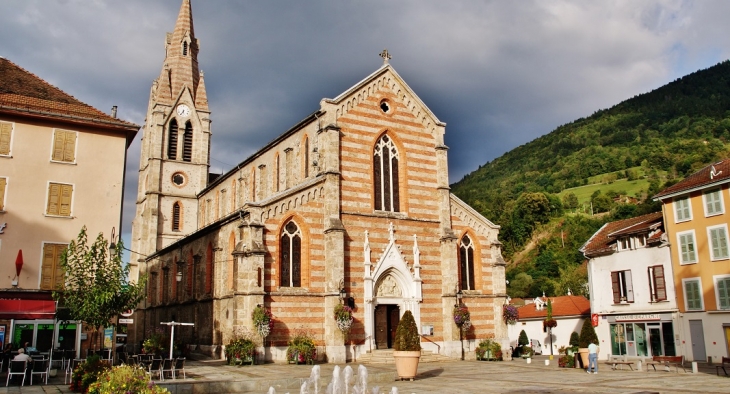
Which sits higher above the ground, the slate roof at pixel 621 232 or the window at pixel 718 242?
the slate roof at pixel 621 232

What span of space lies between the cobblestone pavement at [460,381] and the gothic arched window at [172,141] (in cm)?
2937

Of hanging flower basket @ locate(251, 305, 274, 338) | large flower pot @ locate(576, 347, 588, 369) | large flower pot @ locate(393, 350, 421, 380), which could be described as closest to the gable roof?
hanging flower basket @ locate(251, 305, 274, 338)

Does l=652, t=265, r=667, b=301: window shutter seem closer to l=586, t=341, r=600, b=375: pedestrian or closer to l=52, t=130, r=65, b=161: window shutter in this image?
l=586, t=341, r=600, b=375: pedestrian

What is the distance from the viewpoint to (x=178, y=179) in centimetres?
5325

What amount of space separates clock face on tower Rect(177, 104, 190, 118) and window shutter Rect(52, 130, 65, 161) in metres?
27.8

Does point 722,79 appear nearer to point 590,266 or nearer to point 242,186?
point 590,266

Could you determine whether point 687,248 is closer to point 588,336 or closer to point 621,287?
point 621,287

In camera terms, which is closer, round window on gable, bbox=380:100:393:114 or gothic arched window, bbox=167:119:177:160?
round window on gable, bbox=380:100:393:114

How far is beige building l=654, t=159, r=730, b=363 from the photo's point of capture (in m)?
30.2

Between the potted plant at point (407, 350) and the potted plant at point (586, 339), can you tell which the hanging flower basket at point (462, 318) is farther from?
the potted plant at point (407, 350)

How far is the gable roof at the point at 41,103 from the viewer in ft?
87.4

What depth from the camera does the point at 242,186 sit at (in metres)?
44.4

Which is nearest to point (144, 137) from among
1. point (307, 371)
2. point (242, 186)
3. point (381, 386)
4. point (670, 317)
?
point (242, 186)

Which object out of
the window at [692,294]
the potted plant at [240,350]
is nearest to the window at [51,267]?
the potted plant at [240,350]
